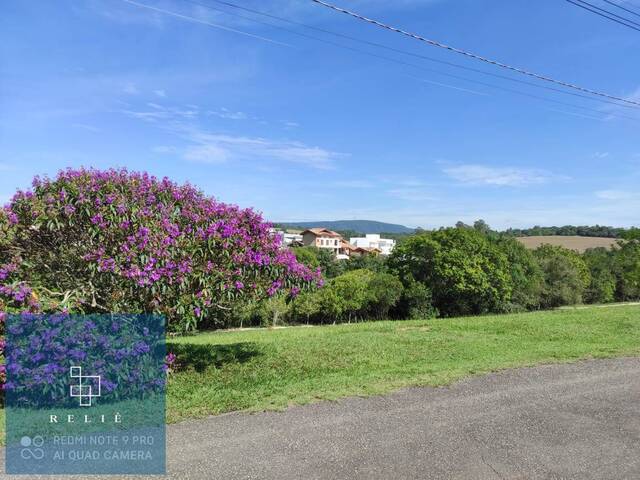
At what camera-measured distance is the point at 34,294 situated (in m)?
5.20

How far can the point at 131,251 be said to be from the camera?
5.35 meters

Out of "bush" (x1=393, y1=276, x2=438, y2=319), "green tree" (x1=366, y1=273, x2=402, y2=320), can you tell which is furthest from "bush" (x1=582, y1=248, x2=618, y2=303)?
"green tree" (x1=366, y1=273, x2=402, y2=320)

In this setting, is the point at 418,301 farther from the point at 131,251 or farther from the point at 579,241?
the point at 579,241

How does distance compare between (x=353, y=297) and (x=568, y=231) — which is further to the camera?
(x=568, y=231)

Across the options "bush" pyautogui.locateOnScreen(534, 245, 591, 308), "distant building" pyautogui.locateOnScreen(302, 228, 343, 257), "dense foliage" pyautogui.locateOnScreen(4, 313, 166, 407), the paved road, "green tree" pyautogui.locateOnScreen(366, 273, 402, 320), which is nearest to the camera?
the paved road

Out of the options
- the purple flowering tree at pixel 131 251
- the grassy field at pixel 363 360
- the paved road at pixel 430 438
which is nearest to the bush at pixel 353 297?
the grassy field at pixel 363 360

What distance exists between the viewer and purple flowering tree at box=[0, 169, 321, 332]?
5438 millimetres

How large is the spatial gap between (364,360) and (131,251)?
4209 millimetres

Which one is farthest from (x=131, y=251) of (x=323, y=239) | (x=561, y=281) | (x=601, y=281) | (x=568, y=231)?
(x=323, y=239)

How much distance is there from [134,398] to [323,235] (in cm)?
11061

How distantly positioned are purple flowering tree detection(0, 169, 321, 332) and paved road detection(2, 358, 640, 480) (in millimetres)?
1901

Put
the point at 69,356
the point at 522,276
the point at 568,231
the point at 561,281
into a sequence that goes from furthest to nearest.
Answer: the point at 568,231 < the point at 561,281 < the point at 522,276 < the point at 69,356

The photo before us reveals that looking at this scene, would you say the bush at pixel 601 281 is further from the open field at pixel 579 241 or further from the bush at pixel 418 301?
the bush at pixel 418 301

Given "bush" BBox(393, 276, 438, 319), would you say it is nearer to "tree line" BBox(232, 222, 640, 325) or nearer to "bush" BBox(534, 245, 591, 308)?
"tree line" BBox(232, 222, 640, 325)
